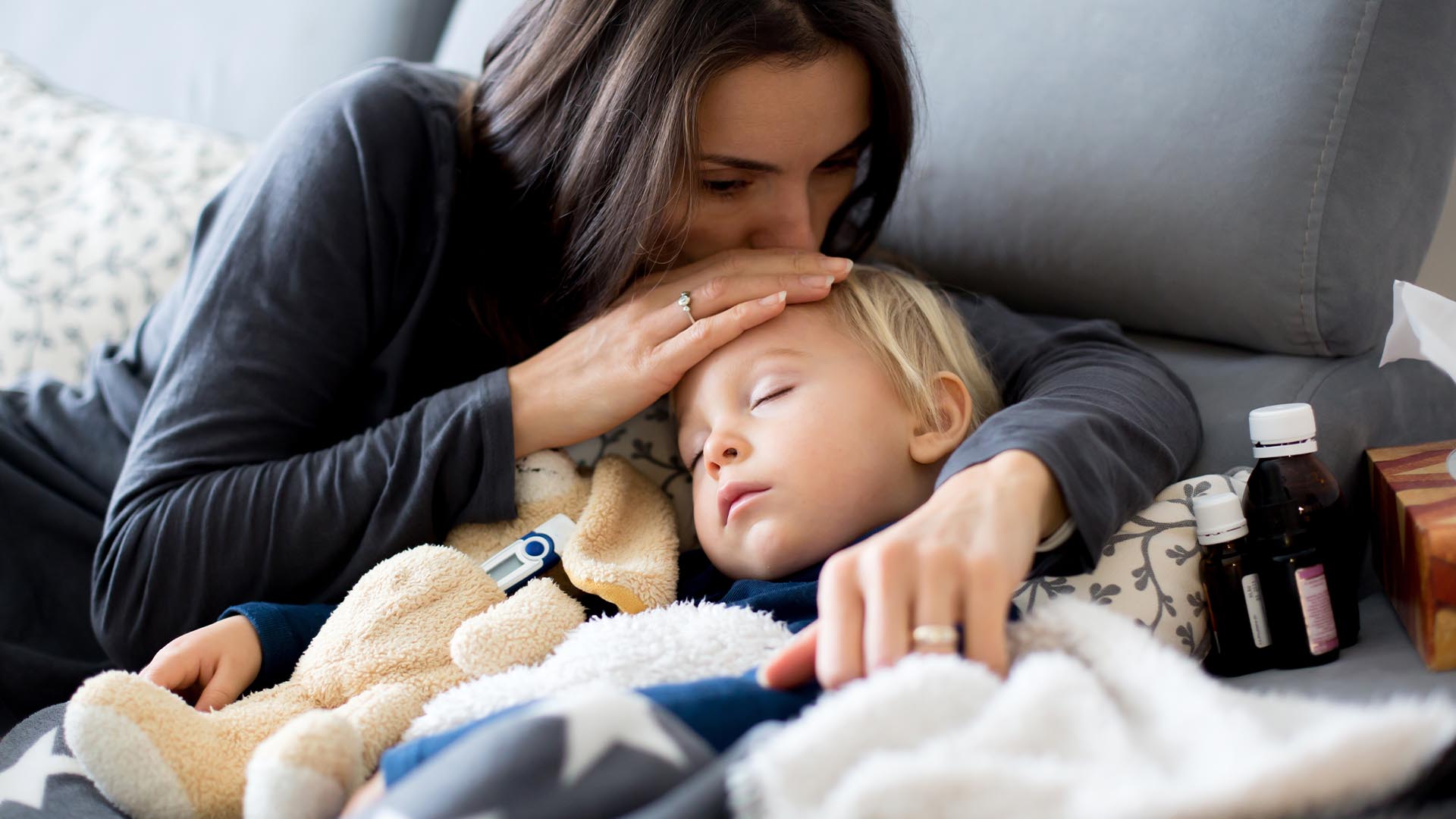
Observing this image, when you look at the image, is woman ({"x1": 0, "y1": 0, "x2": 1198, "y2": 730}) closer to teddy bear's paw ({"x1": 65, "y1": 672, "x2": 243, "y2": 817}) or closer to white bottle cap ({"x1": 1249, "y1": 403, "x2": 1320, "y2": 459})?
white bottle cap ({"x1": 1249, "y1": 403, "x2": 1320, "y2": 459})

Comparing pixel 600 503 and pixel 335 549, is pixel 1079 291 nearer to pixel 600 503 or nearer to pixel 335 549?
pixel 600 503

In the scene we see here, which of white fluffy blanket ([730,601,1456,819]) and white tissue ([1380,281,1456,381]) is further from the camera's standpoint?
white tissue ([1380,281,1456,381])

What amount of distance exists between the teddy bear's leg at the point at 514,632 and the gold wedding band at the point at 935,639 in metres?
0.36

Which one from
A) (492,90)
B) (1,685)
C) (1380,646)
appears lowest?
(1,685)

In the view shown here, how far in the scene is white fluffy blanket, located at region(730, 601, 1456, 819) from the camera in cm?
51

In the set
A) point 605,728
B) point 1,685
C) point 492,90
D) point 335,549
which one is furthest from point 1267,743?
point 1,685

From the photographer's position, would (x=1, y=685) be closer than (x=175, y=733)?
No

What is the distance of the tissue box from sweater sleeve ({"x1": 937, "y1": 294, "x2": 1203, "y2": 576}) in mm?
165

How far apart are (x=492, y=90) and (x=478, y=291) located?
0.70 feet

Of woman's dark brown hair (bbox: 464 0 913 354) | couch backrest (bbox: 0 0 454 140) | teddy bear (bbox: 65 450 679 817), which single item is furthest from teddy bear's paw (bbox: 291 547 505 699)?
couch backrest (bbox: 0 0 454 140)

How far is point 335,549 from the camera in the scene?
998 millimetres

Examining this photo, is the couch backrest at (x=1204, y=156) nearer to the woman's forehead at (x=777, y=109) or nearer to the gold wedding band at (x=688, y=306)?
the woman's forehead at (x=777, y=109)

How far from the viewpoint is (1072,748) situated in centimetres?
57

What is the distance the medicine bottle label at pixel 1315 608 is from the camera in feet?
2.69
